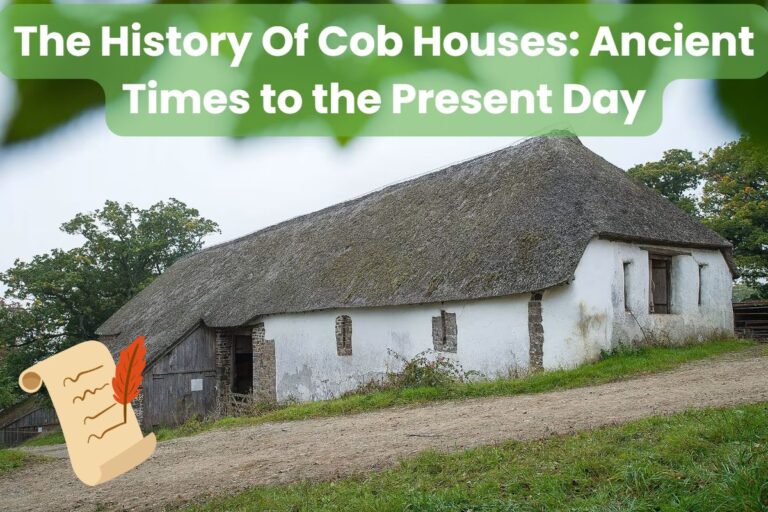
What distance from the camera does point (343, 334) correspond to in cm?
1714

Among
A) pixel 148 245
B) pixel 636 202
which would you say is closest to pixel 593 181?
pixel 636 202

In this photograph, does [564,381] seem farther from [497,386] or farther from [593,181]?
[593,181]

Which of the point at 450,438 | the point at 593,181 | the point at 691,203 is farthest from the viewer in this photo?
the point at 691,203

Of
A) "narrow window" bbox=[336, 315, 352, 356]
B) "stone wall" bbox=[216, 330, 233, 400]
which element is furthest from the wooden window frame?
"stone wall" bbox=[216, 330, 233, 400]

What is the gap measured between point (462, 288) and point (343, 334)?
15.0 ft

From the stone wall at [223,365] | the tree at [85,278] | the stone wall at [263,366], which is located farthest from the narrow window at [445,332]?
the tree at [85,278]

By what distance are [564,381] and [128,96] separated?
11274mm

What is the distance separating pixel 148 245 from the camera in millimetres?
31109

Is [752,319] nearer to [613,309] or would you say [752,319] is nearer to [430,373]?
[613,309]

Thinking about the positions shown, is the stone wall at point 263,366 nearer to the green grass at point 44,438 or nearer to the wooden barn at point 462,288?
the wooden barn at point 462,288

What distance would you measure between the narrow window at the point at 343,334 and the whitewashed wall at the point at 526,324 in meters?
0.14

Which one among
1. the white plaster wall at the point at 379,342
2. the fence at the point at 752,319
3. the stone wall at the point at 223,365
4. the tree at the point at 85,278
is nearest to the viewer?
the white plaster wall at the point at 379,342

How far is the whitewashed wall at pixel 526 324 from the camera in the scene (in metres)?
12.9

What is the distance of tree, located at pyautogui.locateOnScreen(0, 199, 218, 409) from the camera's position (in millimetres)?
27250
